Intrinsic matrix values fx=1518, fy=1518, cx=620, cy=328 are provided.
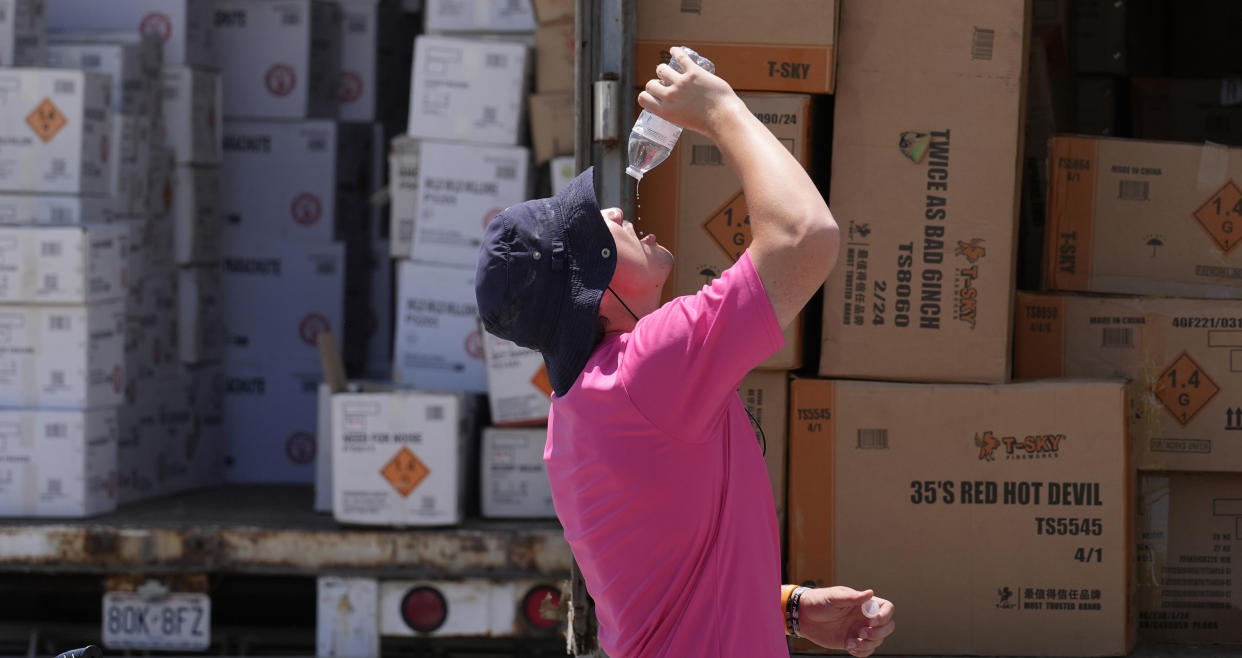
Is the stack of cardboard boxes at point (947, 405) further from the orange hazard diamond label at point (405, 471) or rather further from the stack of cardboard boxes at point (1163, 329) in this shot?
the orange hazard diamond label at point (405, 471)

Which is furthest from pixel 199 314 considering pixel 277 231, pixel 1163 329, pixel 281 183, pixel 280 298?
pixel 1163 329

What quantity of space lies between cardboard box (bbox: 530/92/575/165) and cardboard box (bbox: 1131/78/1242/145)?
1.68 metres

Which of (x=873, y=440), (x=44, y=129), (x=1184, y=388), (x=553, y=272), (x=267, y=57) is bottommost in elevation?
(x=873, y=440)

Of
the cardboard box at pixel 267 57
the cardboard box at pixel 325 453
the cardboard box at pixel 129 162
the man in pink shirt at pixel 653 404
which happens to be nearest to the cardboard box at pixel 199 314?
the cardboard box at pixel 129 162

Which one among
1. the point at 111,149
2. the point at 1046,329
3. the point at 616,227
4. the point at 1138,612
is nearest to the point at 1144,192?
the point at 1046,329

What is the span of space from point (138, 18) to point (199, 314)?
1017mm

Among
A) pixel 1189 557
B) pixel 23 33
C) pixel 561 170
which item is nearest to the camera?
pixel 1189 557

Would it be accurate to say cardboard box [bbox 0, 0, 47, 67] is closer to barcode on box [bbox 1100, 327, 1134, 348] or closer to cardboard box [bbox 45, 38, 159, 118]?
cardboard box [bbox 45, 38, 159, 118]

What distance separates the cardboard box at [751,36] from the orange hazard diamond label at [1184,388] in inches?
39.4

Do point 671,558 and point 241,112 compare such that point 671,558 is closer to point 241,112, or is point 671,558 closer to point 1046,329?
point 1046,329

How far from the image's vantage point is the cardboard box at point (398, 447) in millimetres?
4117

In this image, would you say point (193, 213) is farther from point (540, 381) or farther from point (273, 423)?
point (540, 381)

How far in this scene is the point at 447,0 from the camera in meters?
4.58

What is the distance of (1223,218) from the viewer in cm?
350
